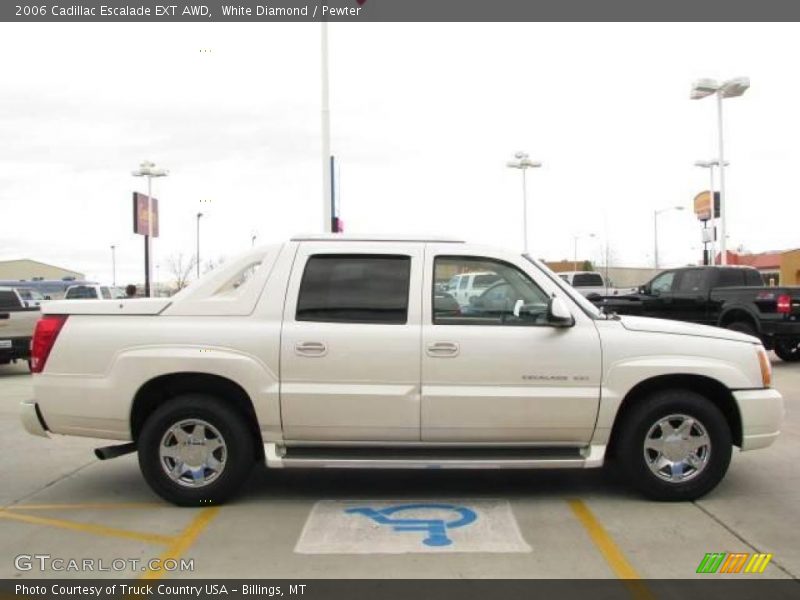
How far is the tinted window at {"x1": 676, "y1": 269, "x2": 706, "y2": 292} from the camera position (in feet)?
51.6

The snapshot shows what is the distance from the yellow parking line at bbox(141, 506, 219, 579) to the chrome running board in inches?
21.5

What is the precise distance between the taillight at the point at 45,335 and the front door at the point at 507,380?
104 inches

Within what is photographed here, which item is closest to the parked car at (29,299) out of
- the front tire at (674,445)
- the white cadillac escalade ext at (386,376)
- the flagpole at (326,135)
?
the flagpole at (326,135)

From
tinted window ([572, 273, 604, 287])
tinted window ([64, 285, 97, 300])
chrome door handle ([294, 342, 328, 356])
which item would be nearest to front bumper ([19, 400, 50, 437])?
chrome door handle ([294, 342, 328, 356])

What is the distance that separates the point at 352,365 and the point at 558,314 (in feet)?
4.84

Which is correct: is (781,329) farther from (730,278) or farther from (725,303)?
(730,278)

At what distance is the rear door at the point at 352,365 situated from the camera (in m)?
5.36

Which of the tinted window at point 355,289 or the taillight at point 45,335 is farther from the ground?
the tinted window at point 355,289

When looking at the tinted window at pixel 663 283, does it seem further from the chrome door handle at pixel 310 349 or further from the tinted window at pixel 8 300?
the tinted window at pixel 8 300

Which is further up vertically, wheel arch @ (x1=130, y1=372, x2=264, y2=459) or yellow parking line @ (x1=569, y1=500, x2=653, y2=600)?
wheel arch @ (x1=130, y1=372, x2=264, y2=459)

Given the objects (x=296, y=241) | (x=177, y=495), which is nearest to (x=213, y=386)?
(x=177, y=495)

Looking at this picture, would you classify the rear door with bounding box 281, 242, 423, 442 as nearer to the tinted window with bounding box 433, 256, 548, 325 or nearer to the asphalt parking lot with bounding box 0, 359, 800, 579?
the tinted window with bounding box 433, 256, 548, 325

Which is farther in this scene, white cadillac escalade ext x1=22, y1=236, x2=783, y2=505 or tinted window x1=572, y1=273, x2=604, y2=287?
tinted window x1=572, y1=273, x2=604, y2=287

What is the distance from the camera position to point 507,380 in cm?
538
